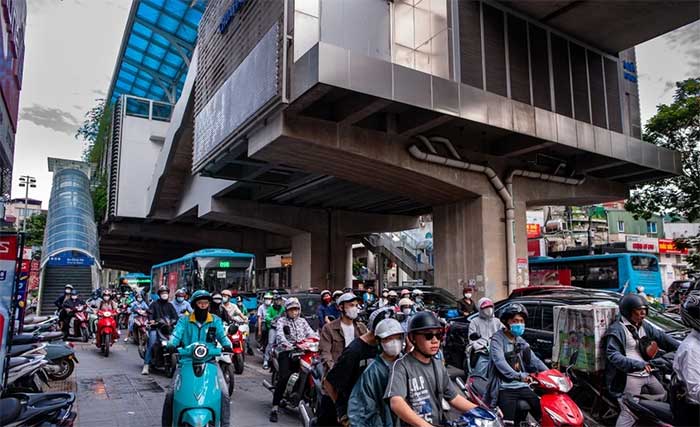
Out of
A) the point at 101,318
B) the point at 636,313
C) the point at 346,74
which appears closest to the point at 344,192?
the point at 346,74

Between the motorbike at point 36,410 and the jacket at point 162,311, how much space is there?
4.90 meters

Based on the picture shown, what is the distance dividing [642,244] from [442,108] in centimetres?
3018

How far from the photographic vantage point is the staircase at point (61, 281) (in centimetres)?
2766

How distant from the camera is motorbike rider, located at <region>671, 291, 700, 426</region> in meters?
3.54

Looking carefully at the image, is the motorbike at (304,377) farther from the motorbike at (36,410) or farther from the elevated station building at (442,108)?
the elevated station building at (442,108)

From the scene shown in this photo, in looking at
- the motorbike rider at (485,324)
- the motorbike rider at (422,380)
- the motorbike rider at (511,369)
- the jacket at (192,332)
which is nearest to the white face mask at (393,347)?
the motorbike rider at (422,380)

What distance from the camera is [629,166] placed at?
19906 mm

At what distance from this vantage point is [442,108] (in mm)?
14375

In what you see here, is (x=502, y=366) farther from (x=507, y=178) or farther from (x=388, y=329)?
(x=507, y=178)

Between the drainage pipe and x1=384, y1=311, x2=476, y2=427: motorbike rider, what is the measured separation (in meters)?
13.7

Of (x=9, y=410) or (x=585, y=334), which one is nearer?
(x=9, y=410)

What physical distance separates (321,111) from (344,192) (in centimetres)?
952

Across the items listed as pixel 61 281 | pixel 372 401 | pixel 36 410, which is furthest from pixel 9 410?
pixel 61 281

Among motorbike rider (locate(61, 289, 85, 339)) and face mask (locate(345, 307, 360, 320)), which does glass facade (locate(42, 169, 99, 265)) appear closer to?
motorbike rider (locate(61, 289, 85, 339))
